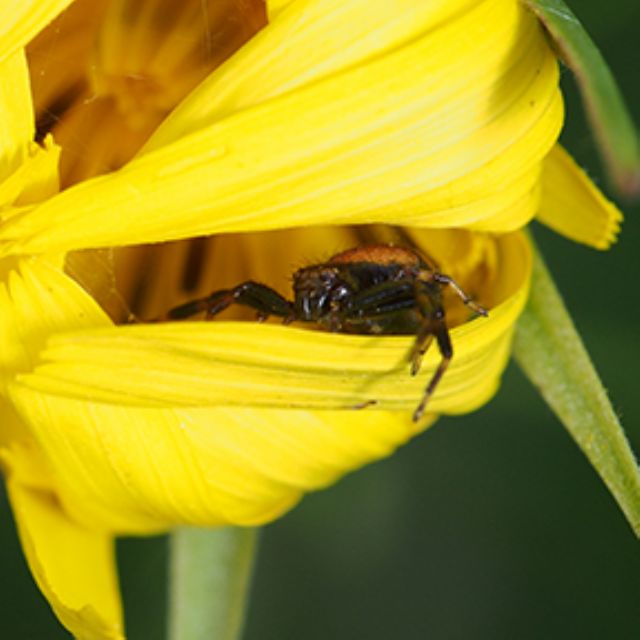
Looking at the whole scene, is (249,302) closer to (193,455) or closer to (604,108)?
(193,455)

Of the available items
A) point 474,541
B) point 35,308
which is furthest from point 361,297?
point 474,541

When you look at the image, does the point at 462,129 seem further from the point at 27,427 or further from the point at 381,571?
the point at 381,571

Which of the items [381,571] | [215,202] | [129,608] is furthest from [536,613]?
[215,202]

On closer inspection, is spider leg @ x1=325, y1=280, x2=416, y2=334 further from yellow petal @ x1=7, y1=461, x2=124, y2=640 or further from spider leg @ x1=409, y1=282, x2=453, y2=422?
yellow petal @ x1=7, y1=461, x2=124, y2=640

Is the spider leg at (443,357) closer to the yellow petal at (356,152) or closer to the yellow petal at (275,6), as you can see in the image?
the yellow petal at (356,152)

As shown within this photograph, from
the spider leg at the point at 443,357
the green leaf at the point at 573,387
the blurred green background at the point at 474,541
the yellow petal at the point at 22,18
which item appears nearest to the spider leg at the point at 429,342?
the spider leg at the point at 443,357

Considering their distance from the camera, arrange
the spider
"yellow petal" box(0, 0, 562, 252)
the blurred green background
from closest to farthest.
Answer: "yellow petal" box(0, 0, 562, 252)
the spider
the blurred green background

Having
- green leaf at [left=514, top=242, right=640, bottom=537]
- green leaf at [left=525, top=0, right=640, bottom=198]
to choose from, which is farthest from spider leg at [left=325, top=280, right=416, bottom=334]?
green leaf at [left=525, top=0, right=640, bottom=198]
